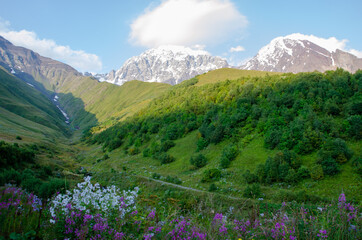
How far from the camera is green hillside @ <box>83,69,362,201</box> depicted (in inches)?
902

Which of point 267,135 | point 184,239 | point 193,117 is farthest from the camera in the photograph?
point 193,117

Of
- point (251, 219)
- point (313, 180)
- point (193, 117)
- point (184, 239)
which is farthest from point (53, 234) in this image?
point (193, 117)

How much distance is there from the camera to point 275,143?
101 feet

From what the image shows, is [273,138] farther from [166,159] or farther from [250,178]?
[166,159]

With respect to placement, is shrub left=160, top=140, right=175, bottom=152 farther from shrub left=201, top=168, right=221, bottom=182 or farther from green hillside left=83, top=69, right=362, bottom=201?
shrub left=201, top=168, right=221, bottom=182

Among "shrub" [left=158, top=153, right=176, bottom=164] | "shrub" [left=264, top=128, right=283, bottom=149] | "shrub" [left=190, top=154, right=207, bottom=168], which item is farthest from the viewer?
"shrub" [left=158, top=153, right=176, bottom=164]

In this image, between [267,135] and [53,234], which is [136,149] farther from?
[53,234]

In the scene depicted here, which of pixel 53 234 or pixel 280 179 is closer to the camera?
pixel 53 234

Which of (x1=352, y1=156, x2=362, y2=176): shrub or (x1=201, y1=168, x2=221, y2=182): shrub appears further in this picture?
(x1=201, y1=168, x2=221, y2=182): shrub

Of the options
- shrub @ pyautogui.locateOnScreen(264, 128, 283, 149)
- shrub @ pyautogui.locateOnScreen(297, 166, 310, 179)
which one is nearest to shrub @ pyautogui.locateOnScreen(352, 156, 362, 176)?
shrub @ pyautogui.locateOnScreen(297, 166, 310, 179)

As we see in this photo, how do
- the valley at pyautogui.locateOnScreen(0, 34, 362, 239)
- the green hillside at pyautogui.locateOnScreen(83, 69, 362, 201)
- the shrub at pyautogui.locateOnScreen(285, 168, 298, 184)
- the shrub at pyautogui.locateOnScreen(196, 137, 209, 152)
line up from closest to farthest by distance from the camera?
the valley at pyautogui.locateOnScreen(0, 34, 362, 239) < the green hillside at pyautogui.locateOnScreen(83, 69, 362, 201) < the shrub at pyautogui.locateOnScreen(285, 168, 298, 184) < the shrub at pyautogui.locateOnScreen(196, 137, 209, 152)

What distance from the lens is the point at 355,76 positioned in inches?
1358

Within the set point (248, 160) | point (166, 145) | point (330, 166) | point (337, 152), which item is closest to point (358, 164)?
point (337, 152)

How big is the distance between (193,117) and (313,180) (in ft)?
120
